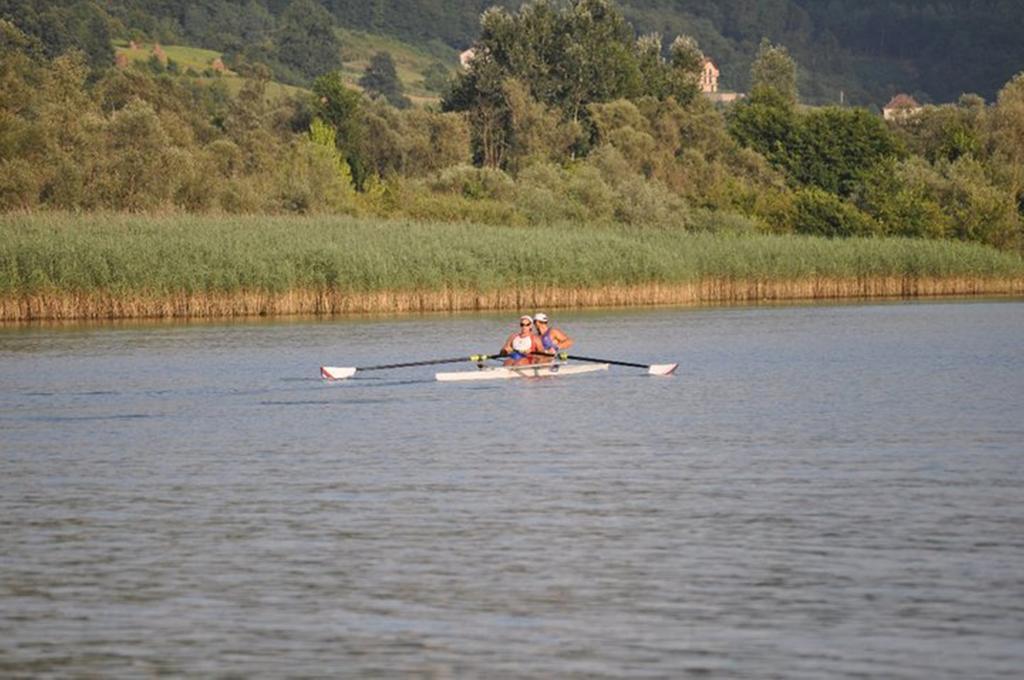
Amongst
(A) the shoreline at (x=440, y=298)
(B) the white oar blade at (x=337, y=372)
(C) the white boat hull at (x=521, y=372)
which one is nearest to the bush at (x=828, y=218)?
(A) the shoreline at (x=440, y=298)

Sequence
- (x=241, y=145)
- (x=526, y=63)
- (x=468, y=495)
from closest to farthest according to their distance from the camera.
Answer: (x=468, y=495) < (x=241, y=145) < (x=526, y=63)

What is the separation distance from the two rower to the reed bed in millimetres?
17555

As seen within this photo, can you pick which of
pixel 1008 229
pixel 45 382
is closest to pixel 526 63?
pixel 1008 229

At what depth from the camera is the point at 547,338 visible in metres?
32.7

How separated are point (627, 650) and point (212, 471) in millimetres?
10036

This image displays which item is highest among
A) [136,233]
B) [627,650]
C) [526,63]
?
[526,63]

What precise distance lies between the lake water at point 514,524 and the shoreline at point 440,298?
12768mm

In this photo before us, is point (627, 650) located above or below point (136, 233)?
below

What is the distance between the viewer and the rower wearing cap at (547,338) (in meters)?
32.4

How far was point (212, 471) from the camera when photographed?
21.9 m

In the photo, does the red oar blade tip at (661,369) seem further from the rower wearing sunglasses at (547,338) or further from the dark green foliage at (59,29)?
the dark green foliage at (59,29)

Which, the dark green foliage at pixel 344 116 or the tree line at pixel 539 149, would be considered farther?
the dark green foliage at pixel 344 116

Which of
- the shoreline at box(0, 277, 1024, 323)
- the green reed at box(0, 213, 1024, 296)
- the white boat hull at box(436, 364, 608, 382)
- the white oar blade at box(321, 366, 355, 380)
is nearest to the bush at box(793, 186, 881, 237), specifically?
the shoreline at box(0, 277, 1024, 323)

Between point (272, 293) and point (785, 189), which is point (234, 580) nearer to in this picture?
point (272, 293)
